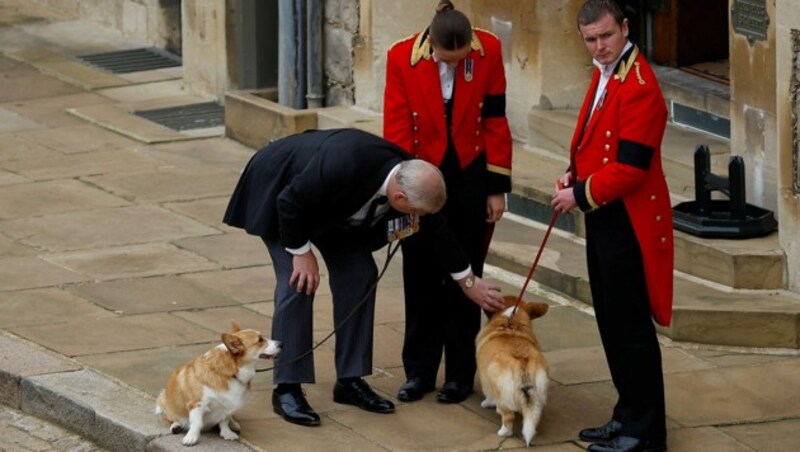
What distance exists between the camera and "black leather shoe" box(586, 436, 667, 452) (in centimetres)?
754

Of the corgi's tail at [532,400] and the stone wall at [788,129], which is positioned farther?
the stone wall at [788,129]

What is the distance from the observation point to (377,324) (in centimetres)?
936

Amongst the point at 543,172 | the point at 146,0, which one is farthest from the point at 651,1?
the point at 146,0

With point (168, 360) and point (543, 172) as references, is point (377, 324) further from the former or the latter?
point (543, 172)

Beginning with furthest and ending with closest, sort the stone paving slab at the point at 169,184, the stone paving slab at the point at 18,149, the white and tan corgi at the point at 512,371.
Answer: the stone paving slab at the point at 18,149
the stone paving slab at the point at 169,184
the white and tan corgi at the point at 512,371

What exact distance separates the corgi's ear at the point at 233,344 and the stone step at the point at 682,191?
9.05ft

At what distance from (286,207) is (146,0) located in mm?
9349

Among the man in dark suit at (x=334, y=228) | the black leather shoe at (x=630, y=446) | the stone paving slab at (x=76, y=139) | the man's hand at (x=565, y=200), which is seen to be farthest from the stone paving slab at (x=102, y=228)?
the black leather shoe at (x=630, y=446)

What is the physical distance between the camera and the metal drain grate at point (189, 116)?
14.0 m

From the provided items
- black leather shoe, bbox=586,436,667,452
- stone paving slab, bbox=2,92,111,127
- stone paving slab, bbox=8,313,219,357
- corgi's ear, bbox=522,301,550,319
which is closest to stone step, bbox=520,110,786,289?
corgi's ear, bbox=522,301,550,319

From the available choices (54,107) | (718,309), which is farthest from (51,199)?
(718,309)

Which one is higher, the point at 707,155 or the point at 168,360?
the point at 707,155

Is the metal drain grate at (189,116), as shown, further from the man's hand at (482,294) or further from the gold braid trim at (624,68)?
the gold braid trim at (624,68)

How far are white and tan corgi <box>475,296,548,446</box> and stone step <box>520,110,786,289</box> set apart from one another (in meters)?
1.67
